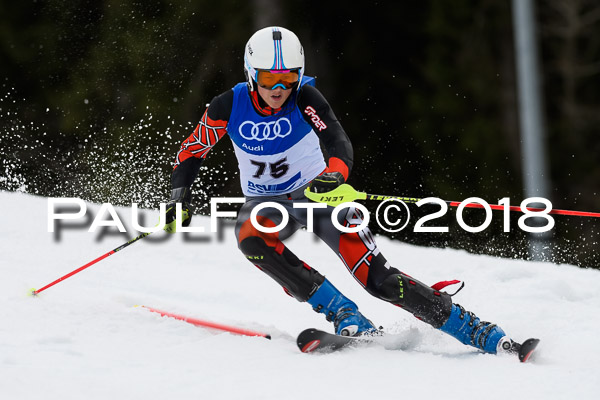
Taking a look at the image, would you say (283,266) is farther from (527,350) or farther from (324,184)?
(527,350)

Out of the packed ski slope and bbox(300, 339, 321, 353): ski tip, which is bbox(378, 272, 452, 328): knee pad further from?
bbox(300, 339, 321, 353): ski tip

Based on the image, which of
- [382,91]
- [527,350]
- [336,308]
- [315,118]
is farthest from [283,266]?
[382,91]

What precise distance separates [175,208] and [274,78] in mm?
839

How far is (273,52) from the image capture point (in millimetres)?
3691

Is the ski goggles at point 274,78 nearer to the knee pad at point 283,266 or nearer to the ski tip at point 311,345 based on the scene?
the knee pad at point 283,266

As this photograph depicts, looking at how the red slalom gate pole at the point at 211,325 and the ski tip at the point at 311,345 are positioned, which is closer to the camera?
the ski tip at the point at 311,345

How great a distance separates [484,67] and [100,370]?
13.1 m

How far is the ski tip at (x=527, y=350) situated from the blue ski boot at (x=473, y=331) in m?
0.13

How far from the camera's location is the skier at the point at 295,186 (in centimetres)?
364

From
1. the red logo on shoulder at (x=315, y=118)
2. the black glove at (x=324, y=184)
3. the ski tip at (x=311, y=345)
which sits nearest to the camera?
the ski tip at (x=311, y=345)

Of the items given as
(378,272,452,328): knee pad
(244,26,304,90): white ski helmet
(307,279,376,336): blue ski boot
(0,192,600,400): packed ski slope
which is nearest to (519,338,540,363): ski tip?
(0,192,600,400): packed ski slope

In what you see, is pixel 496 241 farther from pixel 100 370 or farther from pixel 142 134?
pixel 100 370

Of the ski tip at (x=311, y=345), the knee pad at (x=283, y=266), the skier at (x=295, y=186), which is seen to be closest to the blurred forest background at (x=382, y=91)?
the skier at (x=295, y=186)

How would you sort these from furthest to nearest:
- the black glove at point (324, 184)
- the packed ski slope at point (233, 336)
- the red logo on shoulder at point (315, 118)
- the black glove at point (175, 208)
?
the black glove at point (175, 208), the red logo on shoulder at point (315, 118), the black glove at point (324, 184), the packed ski slope at point (233, 336)
